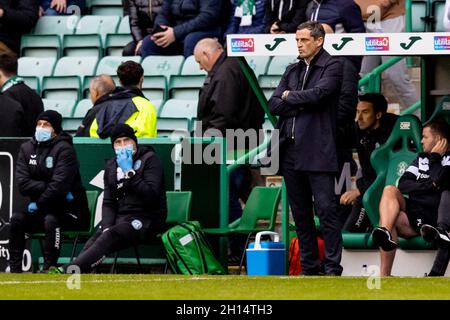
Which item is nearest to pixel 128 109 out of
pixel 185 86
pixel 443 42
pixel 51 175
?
pixel 51 175

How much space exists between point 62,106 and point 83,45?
1538mm

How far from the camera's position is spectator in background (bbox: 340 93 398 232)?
14.1 m

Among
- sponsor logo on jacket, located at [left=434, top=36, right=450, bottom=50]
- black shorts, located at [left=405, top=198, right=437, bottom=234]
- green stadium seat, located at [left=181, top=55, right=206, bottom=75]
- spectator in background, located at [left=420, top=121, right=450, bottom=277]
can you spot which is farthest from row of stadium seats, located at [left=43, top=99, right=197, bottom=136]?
sponsor logo on jacket, located at [left=434, top=36, right=450, bottom=50]

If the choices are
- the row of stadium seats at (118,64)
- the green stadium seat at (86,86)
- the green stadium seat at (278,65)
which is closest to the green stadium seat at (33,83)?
the row of stadium seats at (118,64)

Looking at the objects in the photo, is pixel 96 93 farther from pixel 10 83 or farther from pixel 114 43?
pixel 114 43

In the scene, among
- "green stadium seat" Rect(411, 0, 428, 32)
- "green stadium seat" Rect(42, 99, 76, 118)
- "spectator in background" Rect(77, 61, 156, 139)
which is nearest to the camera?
"green stadium seat" Rect(411, 0, 428, 32)

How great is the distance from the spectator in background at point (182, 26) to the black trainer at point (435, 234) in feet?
18.0

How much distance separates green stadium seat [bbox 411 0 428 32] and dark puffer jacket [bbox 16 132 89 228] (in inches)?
135

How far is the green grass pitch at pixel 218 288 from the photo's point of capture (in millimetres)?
10188

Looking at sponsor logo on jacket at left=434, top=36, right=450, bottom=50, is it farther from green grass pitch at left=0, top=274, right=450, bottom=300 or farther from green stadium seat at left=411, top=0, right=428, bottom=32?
green grass pitch at left=0, top=274, right=450, bottom=300

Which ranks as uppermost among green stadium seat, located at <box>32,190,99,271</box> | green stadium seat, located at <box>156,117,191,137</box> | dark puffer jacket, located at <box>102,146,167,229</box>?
green stadium seat, located at <box>156,117,191,137</box>

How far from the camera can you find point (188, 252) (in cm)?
1408

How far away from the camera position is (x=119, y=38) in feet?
63.3

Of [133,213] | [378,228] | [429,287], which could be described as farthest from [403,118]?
[429,287]
